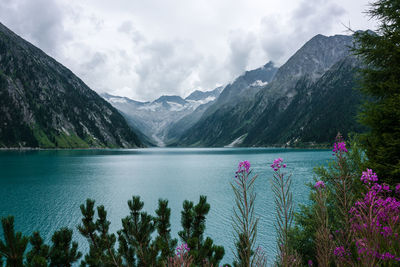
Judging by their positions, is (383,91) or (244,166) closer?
(244,166)

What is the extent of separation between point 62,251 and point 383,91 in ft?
52.0

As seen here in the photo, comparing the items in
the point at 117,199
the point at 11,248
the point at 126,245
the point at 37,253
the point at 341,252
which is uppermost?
the point at 341,252

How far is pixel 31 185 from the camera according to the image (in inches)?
1989

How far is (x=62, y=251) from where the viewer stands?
7.41 metres

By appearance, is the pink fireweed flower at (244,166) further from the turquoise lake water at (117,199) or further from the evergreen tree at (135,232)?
the turquoise lake water at (117,199)

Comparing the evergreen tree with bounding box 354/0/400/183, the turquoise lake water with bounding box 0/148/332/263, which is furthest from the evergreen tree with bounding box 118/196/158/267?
the turquoise lake water with bounding box 0/148/332/263

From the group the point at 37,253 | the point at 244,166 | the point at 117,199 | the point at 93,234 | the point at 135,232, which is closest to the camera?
the point at 244,166

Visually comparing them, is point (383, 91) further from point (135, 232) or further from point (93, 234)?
point (93, 234)

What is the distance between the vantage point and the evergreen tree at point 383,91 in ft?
34.7

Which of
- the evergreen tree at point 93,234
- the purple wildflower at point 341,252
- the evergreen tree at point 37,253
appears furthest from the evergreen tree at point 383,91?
the evergreen tree at point 37,253

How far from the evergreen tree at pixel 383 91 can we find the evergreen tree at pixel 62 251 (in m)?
12.4

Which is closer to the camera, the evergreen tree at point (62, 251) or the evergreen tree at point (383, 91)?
the evergreen tree at point (62, 251)

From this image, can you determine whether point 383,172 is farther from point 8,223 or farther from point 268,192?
point 268,192

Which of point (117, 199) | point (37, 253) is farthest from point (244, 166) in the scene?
point (117, 199)
